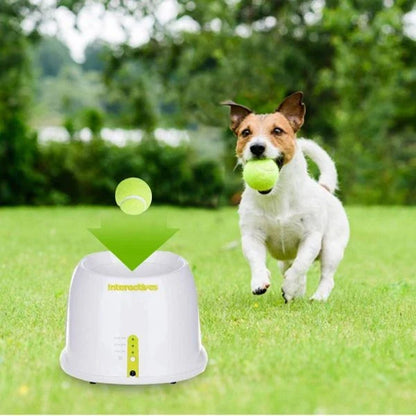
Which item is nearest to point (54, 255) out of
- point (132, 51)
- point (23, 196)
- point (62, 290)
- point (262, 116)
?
point (62, 290)

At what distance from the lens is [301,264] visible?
17.7ft

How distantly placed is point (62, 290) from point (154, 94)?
20667mm

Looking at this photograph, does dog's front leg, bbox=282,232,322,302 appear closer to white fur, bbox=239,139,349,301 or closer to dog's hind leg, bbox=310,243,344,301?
white fur, bbox=239,139,349,301

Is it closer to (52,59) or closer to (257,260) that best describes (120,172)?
(257,260)

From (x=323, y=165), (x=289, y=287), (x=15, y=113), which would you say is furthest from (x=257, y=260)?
(x=15, y=113)

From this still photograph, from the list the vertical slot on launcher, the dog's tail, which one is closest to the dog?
the dog's tail

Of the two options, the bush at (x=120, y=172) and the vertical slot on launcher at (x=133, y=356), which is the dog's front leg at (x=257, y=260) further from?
the bush at (x=120, y=172)

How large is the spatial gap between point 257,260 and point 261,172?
678 mm

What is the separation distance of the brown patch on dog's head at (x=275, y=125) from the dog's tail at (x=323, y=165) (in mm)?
855

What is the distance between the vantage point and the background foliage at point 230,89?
56.5 ft

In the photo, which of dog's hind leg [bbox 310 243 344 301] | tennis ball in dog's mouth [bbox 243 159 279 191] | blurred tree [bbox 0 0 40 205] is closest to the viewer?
tennis ball in dog's mouth [bbox 243 159 279 191]

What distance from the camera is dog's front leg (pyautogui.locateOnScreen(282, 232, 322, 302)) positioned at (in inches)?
211

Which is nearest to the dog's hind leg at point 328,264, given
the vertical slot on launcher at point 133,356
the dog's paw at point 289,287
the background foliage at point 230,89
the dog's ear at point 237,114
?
the dog's paw at point 289,287

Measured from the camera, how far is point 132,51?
2455cm
